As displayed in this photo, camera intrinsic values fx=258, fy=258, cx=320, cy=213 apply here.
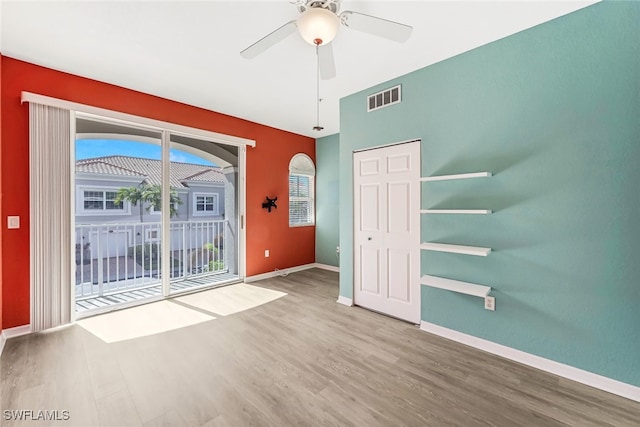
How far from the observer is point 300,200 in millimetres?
5477

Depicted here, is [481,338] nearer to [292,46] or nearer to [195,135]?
[292,46]

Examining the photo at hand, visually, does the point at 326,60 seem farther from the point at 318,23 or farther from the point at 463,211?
the point at 463,211

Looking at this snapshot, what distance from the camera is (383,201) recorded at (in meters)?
3.17

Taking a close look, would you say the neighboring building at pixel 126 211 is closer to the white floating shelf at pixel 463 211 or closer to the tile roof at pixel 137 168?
the tile roof at pixel 137 168

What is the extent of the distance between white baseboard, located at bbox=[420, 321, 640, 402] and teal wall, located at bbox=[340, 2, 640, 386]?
0.05 meters

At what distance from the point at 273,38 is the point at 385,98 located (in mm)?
1726

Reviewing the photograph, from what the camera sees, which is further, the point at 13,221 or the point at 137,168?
the point at 137,168

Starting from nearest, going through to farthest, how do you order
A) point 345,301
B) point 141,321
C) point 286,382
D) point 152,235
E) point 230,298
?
point 286,382 → point 141,321 → point 345,301 → point 230,298 → point 152,235

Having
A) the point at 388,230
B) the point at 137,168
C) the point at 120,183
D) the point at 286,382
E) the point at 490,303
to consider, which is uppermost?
the point at 137,168

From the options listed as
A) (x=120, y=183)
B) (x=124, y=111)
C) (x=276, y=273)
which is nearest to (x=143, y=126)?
(x=124, y=111)

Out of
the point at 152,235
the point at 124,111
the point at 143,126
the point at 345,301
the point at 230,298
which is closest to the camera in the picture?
the point at 124,111

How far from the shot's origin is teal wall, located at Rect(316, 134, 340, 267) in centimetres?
536

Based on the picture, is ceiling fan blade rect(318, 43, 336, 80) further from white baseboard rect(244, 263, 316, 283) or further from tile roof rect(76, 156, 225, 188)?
white baseboard rect(244, 263, 316, 283)

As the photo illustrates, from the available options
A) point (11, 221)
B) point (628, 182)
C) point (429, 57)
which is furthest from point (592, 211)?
point (11, 221)
